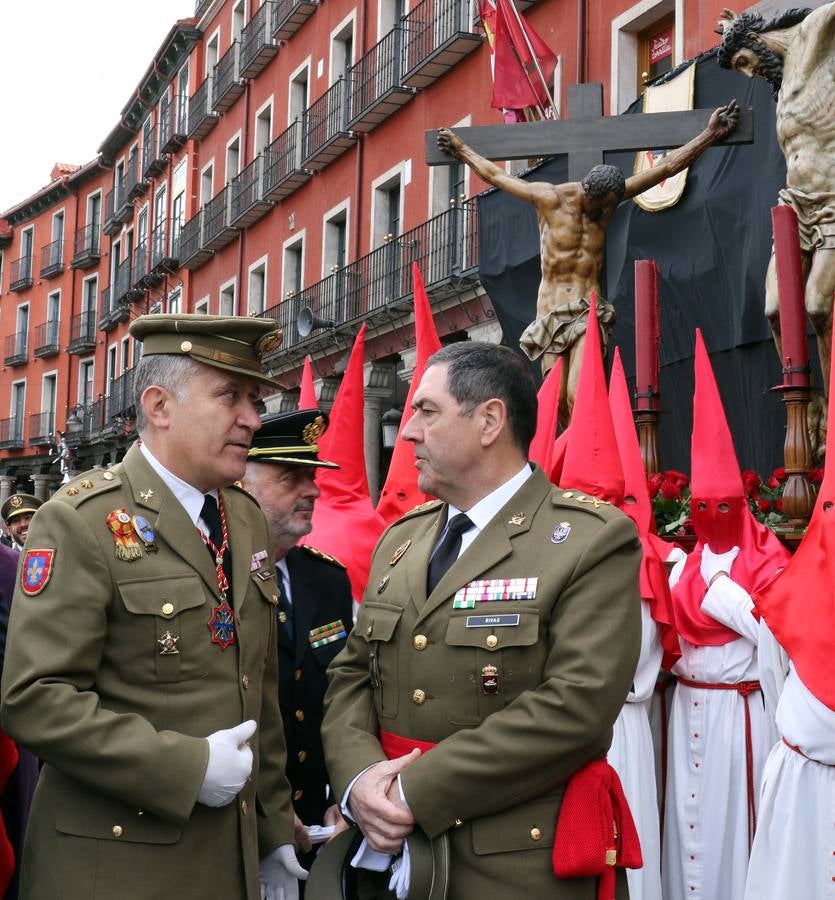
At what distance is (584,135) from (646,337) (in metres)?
1.80

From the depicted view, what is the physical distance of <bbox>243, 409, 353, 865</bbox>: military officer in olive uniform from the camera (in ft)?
10.2

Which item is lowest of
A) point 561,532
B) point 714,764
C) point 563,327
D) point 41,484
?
point 714,764

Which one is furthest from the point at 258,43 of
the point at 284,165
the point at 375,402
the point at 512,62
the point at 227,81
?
the point at 512,62

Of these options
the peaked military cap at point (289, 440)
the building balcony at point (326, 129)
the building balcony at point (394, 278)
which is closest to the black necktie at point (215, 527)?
the peaked military cap at point (289, 440)

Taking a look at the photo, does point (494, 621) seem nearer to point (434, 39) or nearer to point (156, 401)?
point (156, 401)

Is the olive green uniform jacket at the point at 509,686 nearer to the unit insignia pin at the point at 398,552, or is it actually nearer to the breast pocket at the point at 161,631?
the unit insignia pin at the point at 398,552

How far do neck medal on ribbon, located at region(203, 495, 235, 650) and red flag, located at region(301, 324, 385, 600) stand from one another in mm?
2084

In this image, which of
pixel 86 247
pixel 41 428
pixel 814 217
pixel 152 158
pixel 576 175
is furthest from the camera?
pixel 41 428

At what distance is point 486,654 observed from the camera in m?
2.27

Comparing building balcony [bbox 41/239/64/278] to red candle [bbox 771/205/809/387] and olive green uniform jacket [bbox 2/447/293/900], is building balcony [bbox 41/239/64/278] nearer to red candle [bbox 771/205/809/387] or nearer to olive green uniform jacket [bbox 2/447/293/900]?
red candle [bbox 771/205/809/387]

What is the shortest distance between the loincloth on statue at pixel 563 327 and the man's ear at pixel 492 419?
4.10 metres

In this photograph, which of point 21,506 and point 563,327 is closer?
point 563,327

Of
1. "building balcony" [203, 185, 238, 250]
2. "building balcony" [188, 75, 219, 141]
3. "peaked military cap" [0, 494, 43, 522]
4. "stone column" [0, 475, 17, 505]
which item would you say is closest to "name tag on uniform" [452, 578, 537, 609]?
"peaked military cap" [0, 494, 43, 522]

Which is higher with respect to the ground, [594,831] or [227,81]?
[227,81]
